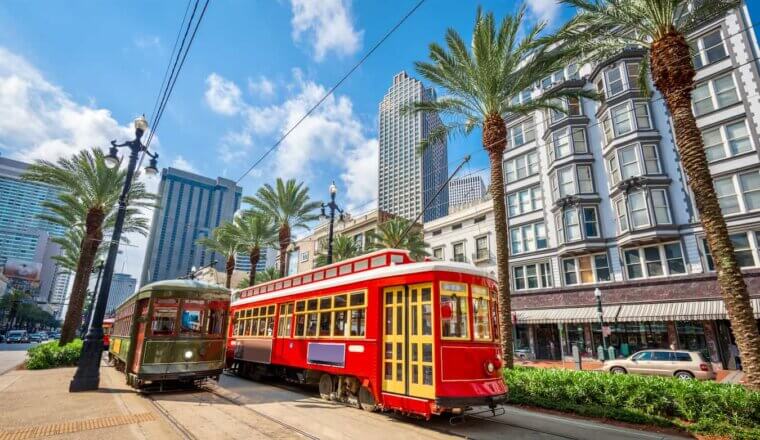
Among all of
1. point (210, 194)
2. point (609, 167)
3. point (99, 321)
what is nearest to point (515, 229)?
point (609, 167)

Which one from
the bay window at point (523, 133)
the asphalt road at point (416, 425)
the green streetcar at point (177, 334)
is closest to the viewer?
the asphalt road at point (416, 425)

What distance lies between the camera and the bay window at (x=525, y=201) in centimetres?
2994

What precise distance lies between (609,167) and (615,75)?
6.38 m

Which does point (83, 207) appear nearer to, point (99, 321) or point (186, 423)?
point (99, 321)

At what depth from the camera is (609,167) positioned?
26.1 m

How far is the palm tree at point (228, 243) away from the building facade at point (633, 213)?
2365 centimetres

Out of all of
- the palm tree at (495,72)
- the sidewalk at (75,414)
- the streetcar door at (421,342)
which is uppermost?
the palm tree at (495,72)

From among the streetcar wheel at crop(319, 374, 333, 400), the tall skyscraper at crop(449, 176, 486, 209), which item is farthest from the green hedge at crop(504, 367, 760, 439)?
the tall skyscraper at crop(449, 176, 486, 209)

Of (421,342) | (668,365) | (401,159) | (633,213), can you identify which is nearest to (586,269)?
(633,213)

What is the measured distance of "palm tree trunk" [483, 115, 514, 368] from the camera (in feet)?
40.9

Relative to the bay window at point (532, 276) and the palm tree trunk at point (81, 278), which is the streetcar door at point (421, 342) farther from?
the bay window at point (532, 276)

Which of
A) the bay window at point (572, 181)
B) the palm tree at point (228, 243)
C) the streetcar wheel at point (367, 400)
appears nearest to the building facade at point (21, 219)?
the palm tree at point (228, 243)

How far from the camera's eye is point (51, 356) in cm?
1758

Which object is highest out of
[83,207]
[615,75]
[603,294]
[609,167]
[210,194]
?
[210,194]
